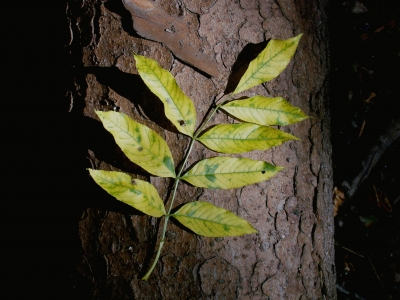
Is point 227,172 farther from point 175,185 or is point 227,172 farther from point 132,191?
point 132,191

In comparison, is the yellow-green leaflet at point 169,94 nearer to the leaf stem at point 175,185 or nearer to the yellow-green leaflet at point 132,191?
the leaf stem at point 175,185

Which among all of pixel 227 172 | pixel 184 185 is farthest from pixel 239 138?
pixel 184 185

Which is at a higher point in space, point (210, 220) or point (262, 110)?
point (262, 110)

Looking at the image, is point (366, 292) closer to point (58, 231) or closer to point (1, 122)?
point (58, 231)

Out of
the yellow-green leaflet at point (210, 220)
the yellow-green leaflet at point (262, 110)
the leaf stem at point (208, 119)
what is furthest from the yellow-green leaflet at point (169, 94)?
the yellow-green leaflet at point (210, 220)

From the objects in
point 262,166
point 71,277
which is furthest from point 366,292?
point 71,277

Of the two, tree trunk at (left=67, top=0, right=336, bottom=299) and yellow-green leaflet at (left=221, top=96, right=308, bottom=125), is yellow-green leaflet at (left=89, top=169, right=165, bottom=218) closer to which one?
tree trunk at (left=67, top=0, right=336, bottom=299)
